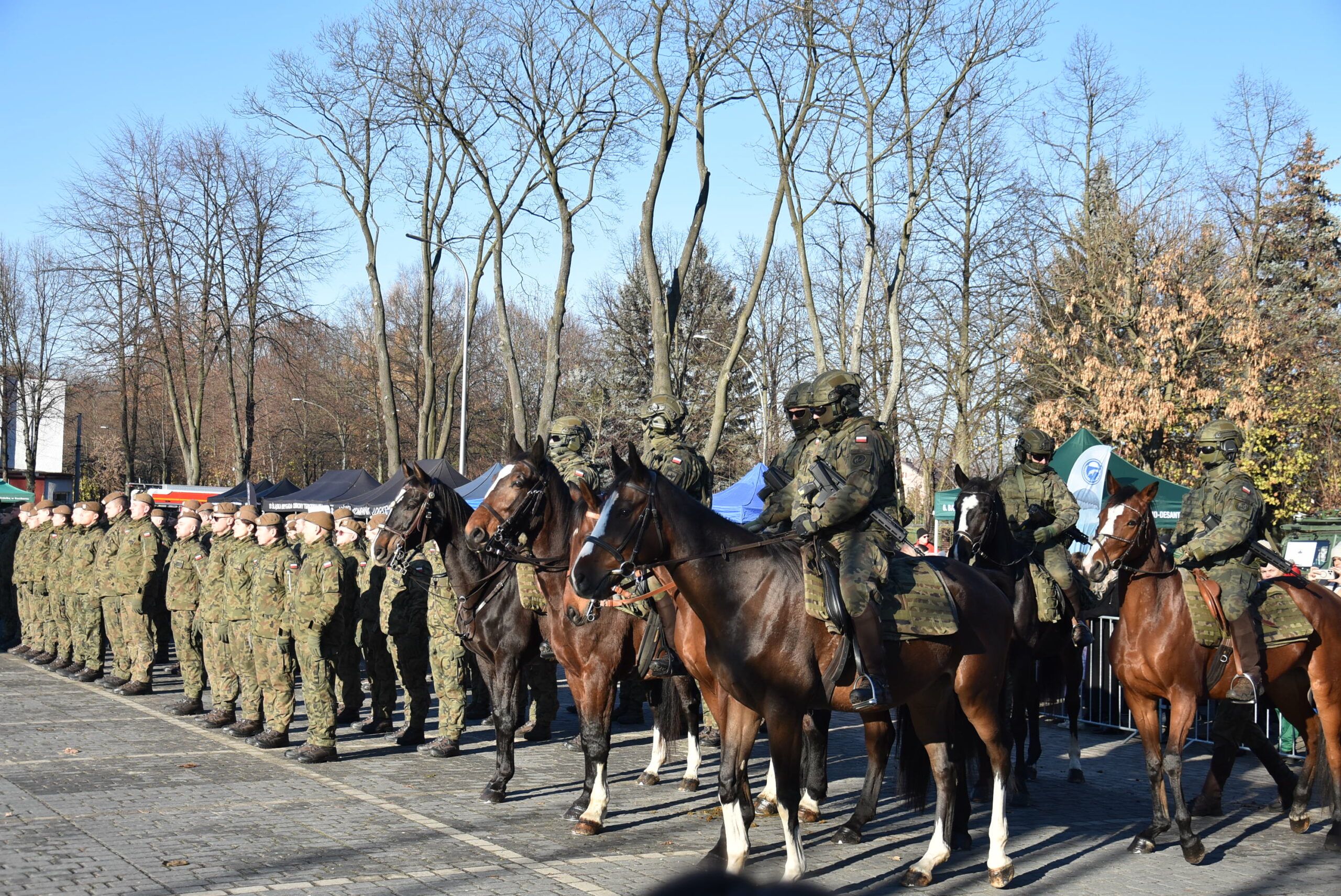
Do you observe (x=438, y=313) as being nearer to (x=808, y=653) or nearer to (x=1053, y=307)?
(x=1053, y=307)

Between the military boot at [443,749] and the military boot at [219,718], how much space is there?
240 centimetres

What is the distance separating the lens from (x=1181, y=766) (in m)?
8.00

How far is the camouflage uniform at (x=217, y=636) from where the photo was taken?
12.1m

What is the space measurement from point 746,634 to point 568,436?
171 inches

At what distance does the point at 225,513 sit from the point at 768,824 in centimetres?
839

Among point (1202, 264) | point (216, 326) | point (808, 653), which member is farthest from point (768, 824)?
point (216, 326)

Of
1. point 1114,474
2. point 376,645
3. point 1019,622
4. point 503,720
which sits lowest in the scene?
point 503,720

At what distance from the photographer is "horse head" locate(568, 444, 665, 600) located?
22.3 feet

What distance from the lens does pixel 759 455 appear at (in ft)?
155

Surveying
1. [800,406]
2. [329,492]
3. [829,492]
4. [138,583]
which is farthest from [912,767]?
[329,492]

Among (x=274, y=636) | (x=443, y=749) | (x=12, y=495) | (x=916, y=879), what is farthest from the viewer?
(x=12, y=495)

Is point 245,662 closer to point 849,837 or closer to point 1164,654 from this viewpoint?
point 849,837

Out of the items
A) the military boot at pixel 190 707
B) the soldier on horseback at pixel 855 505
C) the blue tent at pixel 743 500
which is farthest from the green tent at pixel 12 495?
the soldier on horseback at pixel 855 505

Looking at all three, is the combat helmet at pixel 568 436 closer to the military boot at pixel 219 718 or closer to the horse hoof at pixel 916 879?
the military boot at pixel 219 718
